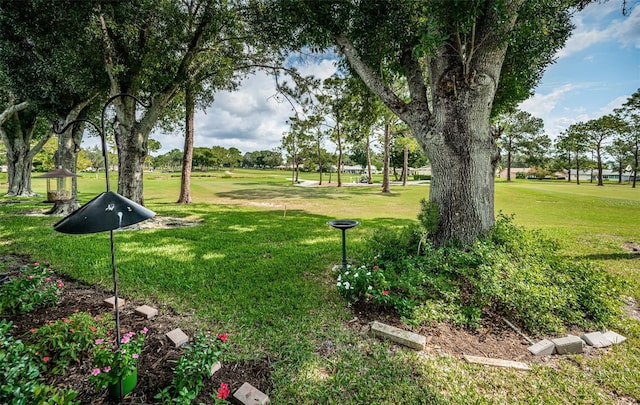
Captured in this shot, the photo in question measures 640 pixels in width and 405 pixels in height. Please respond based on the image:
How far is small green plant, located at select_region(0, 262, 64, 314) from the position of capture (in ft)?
9.38

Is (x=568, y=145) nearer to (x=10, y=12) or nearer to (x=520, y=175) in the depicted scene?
(x=520, y=175)

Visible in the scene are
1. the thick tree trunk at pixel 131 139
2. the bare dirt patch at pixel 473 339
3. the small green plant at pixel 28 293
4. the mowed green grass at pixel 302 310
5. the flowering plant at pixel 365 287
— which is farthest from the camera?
the thick tree trunk at pixel 131 139

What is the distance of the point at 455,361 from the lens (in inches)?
97.8

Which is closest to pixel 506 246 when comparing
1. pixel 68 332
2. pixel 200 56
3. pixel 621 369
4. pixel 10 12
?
pixel 621 369

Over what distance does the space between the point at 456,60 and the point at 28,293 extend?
6.26m

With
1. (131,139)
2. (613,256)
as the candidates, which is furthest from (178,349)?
(613,256)

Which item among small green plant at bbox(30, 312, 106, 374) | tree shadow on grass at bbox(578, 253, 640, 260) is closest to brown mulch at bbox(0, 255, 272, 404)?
small green plant at bbox(30, 312, 106, 374)

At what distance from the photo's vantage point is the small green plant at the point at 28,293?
2.86 metres

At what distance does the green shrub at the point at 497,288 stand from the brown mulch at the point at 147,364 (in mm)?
→ 1599

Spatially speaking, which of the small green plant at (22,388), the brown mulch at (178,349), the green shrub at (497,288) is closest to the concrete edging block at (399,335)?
the brown mulch at (178,349)

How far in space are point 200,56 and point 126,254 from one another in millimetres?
6658

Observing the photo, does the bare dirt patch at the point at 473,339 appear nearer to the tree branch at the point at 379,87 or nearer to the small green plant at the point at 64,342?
the small green plant at the point at 64,342

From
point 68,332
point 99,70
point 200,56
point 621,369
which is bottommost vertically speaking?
point 621,369

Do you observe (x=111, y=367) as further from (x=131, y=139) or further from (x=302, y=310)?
(x=131, y=139)
